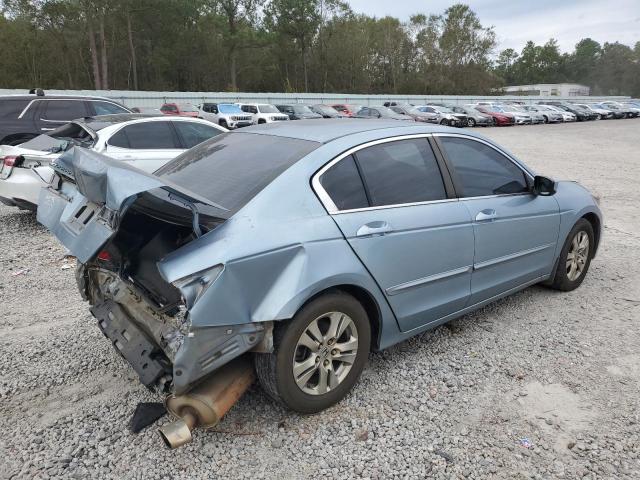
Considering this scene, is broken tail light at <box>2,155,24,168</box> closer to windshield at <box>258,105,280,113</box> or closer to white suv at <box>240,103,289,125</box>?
white suv at <box>240,103,289,125</box>

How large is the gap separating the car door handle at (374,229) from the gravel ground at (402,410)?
3.40 feet

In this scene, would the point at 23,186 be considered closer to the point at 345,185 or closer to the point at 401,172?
the point at 345,185

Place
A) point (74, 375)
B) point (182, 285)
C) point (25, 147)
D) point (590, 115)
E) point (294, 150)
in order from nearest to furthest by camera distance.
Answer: point (182, 285), point (294, 150), point (74, 375), point (25, 147), point (590, 115)

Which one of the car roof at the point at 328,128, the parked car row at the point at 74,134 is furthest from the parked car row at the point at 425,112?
the car roof at the point at 328,128

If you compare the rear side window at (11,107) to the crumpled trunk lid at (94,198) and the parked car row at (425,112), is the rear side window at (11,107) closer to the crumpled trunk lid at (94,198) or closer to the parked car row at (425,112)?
the crumpled trunk lid at (94,198)

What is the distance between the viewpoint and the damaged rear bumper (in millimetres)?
2350

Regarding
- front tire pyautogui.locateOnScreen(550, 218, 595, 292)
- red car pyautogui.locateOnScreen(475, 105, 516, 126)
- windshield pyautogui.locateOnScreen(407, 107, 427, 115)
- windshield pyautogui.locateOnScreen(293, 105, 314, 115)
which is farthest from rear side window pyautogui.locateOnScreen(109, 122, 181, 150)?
red car pyautogui.locateOnScreen(475, 105, 516, 126)

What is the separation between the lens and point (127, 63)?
5716 cm

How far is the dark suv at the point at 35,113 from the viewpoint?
8516mm

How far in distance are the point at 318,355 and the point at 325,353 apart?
5cm

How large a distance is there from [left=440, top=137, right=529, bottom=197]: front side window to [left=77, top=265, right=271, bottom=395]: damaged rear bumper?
6.54 feet

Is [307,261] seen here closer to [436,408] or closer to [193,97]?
[436,408]

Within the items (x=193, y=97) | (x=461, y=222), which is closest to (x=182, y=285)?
(x=461, y=222)

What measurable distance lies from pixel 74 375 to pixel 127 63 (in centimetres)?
6150
